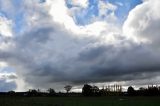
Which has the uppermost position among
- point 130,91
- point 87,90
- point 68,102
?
point 87,90

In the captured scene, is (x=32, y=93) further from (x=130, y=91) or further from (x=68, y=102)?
(x=68, y=102)

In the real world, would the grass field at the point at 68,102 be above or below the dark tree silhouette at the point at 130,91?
below

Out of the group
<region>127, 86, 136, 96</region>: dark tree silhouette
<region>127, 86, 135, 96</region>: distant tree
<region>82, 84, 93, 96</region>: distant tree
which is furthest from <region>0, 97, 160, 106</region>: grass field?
<region>82, 84, 93, 96</region>: distant tree

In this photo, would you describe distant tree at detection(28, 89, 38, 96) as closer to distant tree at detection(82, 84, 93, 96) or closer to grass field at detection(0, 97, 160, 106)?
distant tree at detection(82, 84, 93, 96)

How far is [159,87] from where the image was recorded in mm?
166375

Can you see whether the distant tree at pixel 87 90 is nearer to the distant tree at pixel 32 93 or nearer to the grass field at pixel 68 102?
the distant tree at pixel 32 93

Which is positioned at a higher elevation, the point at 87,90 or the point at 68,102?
the point at 87,90

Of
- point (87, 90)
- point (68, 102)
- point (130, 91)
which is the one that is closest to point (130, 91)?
point (130, 91)

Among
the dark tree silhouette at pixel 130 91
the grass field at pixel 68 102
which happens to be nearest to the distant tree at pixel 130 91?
the dark tree silhouette at pixel 130 91

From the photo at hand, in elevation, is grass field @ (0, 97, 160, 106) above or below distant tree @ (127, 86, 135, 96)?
below

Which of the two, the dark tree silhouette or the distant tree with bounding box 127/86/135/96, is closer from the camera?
the dark tree silhouette

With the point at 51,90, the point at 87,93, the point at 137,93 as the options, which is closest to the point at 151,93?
the point at 137,93

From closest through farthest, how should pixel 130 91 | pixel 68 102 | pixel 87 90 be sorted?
pixel 68 102
pixel 130 91
pixel 87 90

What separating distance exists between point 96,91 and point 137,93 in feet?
95.6
